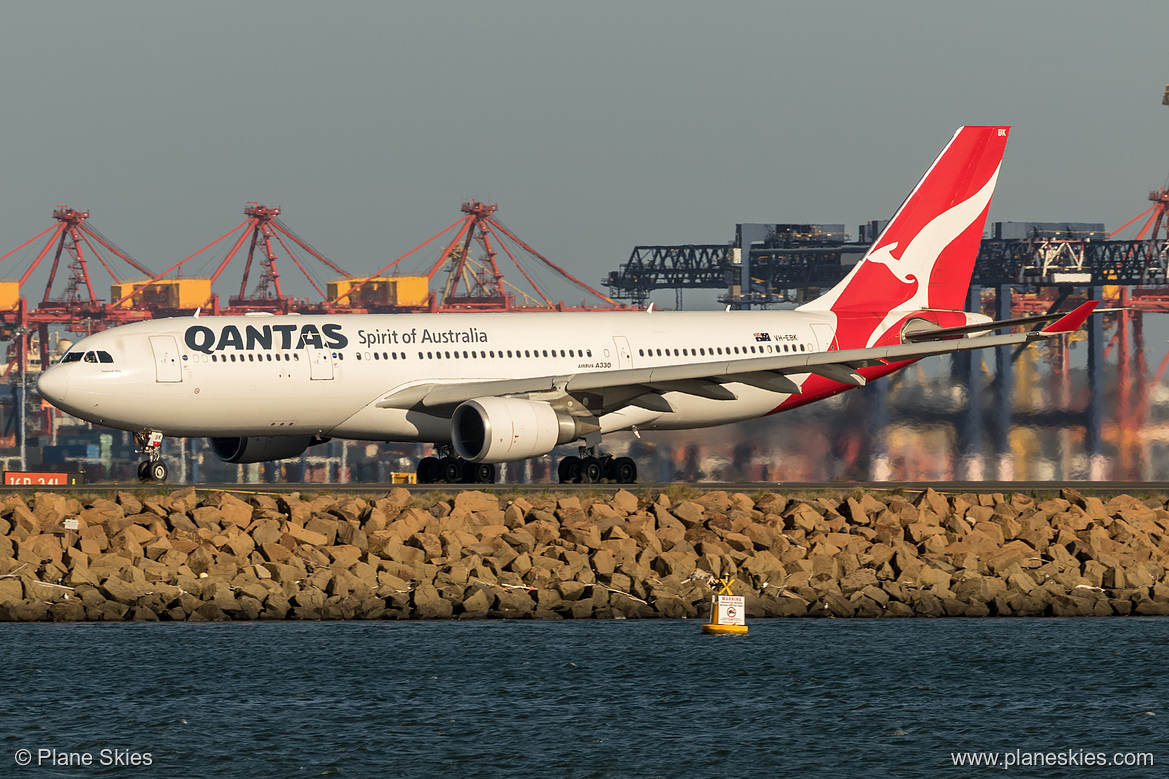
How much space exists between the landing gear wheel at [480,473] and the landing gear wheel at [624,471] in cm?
272

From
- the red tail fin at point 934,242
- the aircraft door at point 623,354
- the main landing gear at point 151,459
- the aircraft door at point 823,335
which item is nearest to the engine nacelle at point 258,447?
the main landing gear at point 151,459

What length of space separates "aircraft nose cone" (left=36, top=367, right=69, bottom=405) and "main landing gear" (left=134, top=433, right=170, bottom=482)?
2.01 m

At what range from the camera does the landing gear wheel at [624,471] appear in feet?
125

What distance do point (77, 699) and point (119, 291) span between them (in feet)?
469

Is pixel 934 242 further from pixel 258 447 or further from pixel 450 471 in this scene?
pixel 258 447

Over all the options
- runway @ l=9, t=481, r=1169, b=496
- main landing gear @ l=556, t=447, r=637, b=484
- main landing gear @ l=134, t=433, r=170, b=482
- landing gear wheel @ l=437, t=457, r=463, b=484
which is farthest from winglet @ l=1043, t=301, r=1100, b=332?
main landing gear @ l=134, t=433, r=170, b=482

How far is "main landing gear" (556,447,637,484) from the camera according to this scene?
1486 inches

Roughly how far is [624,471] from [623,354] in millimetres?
2850

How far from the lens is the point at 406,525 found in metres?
29.8

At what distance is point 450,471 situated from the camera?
1483 inches

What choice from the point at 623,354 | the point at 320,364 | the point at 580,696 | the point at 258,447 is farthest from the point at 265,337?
the point at 580,696

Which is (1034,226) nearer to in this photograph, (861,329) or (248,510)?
(861,329)

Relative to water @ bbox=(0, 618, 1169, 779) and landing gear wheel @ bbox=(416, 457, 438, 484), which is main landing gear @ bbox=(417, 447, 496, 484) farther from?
water @ bbox=(0, 618, 1169, 779)

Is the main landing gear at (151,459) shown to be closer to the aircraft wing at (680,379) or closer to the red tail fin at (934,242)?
the aircraft wing at (680,379)
